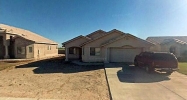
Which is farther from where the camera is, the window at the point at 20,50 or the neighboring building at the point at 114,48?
the window at the point at 20,50

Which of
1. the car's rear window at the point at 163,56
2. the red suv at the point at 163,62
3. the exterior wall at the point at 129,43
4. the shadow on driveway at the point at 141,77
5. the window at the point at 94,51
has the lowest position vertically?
the shadow on driveway at the point at 141,77

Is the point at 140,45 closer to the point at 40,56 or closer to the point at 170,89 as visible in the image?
the point at 170,89

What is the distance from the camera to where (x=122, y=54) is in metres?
20.0

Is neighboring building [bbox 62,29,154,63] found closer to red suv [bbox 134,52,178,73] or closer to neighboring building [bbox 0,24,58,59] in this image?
red suv [bbox 134,52,178,73]

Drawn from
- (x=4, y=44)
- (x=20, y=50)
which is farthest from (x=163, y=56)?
(x=4, y=44)

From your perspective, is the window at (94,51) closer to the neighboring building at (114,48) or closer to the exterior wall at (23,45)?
the neighboring building at (114,48)

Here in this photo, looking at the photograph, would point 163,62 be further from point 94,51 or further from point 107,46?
point 94,51

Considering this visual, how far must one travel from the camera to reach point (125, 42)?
63.6ft

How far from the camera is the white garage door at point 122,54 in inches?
781

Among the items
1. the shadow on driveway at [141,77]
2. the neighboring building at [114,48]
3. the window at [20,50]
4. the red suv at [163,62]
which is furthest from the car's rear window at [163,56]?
the window at [20,50]

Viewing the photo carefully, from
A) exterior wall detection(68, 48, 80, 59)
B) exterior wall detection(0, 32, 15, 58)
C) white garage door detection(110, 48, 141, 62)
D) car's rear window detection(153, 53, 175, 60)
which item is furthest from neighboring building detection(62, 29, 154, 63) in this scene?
exterior wall detection(0, 32, 15, 58)

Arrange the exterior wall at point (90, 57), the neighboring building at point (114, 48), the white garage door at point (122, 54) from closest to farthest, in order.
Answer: the neighboring building at point (114, 48) < the white garage door at point (122, 54) < the exterior wall at point (90, 57)

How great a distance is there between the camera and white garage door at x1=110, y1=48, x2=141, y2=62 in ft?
65.1

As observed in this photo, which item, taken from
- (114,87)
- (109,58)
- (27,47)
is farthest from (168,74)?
(27,47)
